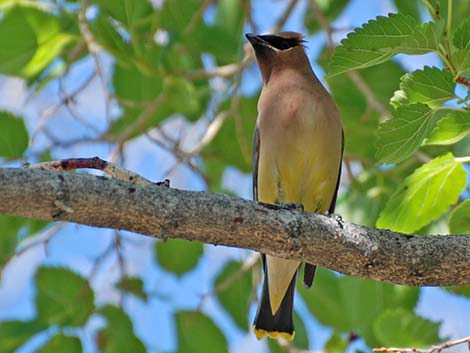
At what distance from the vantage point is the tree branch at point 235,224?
2.72 metres

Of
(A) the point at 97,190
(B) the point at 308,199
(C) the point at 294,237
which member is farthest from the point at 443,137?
(B) the point at 308,199

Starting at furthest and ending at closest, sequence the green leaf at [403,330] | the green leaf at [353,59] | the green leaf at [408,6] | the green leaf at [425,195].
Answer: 1. the green leaf at [408,6]
2. the green leaf at [403,330]
3. the green leaf at [425,195]
4. the green leaf at [353,59]

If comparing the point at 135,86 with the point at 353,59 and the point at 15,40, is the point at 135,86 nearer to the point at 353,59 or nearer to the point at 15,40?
the point at 15,40

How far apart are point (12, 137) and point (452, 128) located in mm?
2040

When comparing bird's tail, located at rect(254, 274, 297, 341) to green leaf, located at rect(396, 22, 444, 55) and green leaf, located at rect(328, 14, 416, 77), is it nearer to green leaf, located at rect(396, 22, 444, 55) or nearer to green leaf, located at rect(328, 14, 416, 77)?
green leaf, located at rect(328, 14, 416, 77)

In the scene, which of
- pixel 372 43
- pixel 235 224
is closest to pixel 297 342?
pixel 235 224

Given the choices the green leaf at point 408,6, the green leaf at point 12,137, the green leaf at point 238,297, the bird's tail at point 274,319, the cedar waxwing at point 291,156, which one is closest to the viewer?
the green leaf at point 12,137

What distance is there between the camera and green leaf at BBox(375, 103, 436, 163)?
3.21 metres

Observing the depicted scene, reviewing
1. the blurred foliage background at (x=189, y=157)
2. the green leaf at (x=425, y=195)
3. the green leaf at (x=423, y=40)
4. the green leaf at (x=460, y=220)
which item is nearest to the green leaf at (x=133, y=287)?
the blurred foliage background at (x=189, y=157)

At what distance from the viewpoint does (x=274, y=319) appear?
17.6ft

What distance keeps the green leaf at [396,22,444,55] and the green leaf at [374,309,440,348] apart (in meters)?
1.89

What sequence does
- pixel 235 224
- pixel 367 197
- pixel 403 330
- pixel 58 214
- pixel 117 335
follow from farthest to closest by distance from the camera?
pixel 367 197 → pixel 117 335 → pixel 403 330 → pixel 235 224 → pixel 58 214

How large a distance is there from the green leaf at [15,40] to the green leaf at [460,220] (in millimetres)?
2678

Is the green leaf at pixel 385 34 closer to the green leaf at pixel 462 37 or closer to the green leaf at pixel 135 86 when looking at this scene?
the green leaf at pixel 462 37
